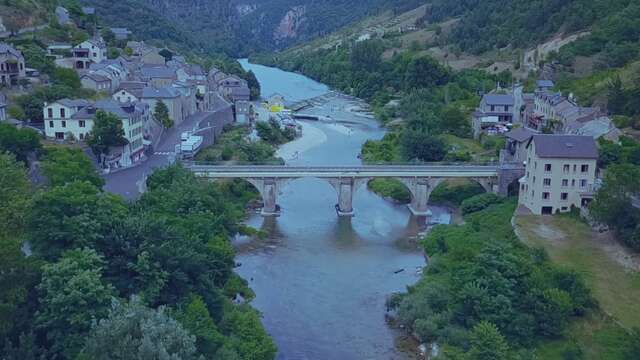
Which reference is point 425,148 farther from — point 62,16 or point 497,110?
point 62,16

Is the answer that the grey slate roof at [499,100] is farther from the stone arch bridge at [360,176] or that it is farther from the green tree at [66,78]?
the green tree at [66,78]

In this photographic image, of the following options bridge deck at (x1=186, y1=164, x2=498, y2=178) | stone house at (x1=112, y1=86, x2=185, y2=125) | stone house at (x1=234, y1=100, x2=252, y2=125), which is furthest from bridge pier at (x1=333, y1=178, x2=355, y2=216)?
stone house at (x1=234, y1=100, x2=252, y2=125)

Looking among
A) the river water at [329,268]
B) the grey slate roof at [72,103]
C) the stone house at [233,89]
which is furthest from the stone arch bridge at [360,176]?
the stone house at [233,89]

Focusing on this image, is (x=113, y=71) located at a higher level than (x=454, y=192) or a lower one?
higher

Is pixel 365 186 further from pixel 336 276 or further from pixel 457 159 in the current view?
pixel 336 276

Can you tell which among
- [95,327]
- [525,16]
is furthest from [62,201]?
[525,16]

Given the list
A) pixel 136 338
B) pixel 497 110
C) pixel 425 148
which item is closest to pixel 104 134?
pixel 425 148
